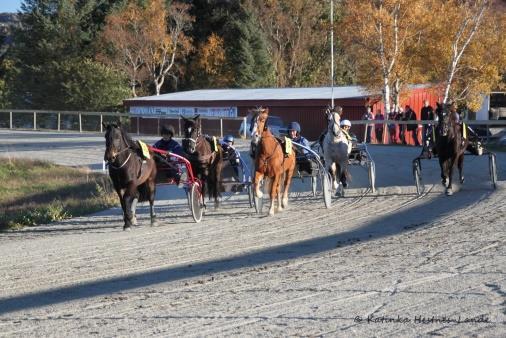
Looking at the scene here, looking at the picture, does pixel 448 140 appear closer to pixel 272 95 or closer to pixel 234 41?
pixel 272 95

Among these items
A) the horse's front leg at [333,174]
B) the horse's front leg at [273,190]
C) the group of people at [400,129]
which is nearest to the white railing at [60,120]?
the group of people at [400,129]

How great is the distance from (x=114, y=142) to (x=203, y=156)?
202cm

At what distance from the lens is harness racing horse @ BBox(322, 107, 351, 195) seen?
51.4ft

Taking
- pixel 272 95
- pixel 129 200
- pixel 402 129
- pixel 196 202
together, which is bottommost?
pixel 196 202

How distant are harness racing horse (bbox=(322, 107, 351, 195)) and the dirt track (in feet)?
3.76

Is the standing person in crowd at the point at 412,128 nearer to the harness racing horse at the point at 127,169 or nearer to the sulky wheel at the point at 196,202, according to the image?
the sulky wheel at the point at 196,202

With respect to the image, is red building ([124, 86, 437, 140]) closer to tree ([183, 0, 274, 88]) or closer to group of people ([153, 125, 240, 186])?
tree ([183, 0, 274, 88])

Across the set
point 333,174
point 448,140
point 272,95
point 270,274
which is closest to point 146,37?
point 272,95

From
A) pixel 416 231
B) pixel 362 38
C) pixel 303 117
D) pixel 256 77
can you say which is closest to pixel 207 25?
pixel 256 77

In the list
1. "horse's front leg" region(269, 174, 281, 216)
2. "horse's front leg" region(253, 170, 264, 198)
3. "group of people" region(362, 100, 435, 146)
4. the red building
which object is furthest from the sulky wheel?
the red building

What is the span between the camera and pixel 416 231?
11.4 meters

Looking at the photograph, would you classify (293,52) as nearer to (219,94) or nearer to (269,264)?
(219,94)

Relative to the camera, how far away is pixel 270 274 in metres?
→ 8.48

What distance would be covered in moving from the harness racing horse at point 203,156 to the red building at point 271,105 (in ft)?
67.3
